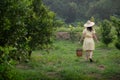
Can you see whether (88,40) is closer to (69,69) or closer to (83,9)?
(69,69)

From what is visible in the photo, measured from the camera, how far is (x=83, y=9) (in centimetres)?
4656

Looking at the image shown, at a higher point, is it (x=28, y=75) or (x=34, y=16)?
(x=34, y=16)

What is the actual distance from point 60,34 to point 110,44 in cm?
582

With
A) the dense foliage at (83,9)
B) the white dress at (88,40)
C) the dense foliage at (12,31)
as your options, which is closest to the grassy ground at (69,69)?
the white dress at (88,40)

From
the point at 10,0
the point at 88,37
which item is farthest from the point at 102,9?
the point at 10,0

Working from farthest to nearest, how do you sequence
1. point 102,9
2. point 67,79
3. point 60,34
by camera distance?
point 102,9, point 60,34, point 67,79

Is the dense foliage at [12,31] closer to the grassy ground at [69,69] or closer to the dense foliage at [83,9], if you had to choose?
the grassy ground at [69,69]

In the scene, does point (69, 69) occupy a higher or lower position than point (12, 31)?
lower

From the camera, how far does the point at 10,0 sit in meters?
6.52

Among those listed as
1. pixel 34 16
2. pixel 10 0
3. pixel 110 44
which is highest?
pixel 10 0

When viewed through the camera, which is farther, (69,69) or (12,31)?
(69,69)

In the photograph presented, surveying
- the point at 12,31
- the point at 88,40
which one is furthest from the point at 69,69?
the point at 12,31

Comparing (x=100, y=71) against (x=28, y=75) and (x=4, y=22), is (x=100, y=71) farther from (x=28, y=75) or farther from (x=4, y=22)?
(x=4, y=22)

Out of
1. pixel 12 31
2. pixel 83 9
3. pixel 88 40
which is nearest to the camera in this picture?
pixel 12 31
